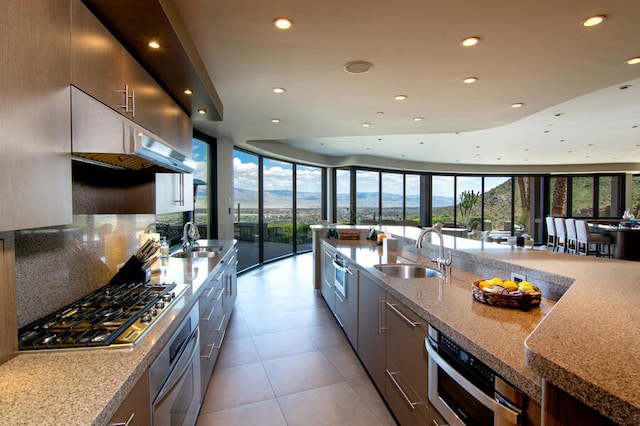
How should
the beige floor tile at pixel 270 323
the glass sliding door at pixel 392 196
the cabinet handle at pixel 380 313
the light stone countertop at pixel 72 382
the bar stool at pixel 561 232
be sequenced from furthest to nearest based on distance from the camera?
the glass sliding door at pixel 392 196
the bar stool at pixel 561 232
the beige floor tile at pixel 270 323
the cabinet handle at pixel 380 313
the light stone countertop at pixel 72 382

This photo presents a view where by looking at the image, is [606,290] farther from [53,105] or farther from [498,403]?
[53,105]

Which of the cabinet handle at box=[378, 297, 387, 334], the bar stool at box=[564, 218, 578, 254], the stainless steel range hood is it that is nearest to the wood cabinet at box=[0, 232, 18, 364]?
the stainless steel range hood

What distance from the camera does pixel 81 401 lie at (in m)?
0.93

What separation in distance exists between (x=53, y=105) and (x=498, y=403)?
5.93 ft

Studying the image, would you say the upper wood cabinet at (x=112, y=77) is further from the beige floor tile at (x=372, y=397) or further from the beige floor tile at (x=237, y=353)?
the beige floor tile at (x=372, y=397)

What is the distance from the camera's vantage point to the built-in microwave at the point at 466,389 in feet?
3.63

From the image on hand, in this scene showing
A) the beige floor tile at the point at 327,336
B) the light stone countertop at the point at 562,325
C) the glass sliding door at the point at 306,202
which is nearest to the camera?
the light stone countertop at the point at 562,325

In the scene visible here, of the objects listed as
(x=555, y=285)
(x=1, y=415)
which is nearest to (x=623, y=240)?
(x=555, y=285)

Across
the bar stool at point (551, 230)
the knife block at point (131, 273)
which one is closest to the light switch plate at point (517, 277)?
the knife block at point (131, 273)

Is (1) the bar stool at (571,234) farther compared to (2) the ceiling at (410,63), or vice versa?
(1) the bar stool at (571,234)

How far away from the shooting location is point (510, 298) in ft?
5.41

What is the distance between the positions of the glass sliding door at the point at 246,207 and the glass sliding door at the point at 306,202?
5.73 ft

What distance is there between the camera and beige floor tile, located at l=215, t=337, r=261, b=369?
3.03 meters

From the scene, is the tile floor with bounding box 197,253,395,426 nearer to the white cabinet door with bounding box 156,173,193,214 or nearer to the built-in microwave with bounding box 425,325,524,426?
the built-in microwave with bounding box 425,325,524,426
